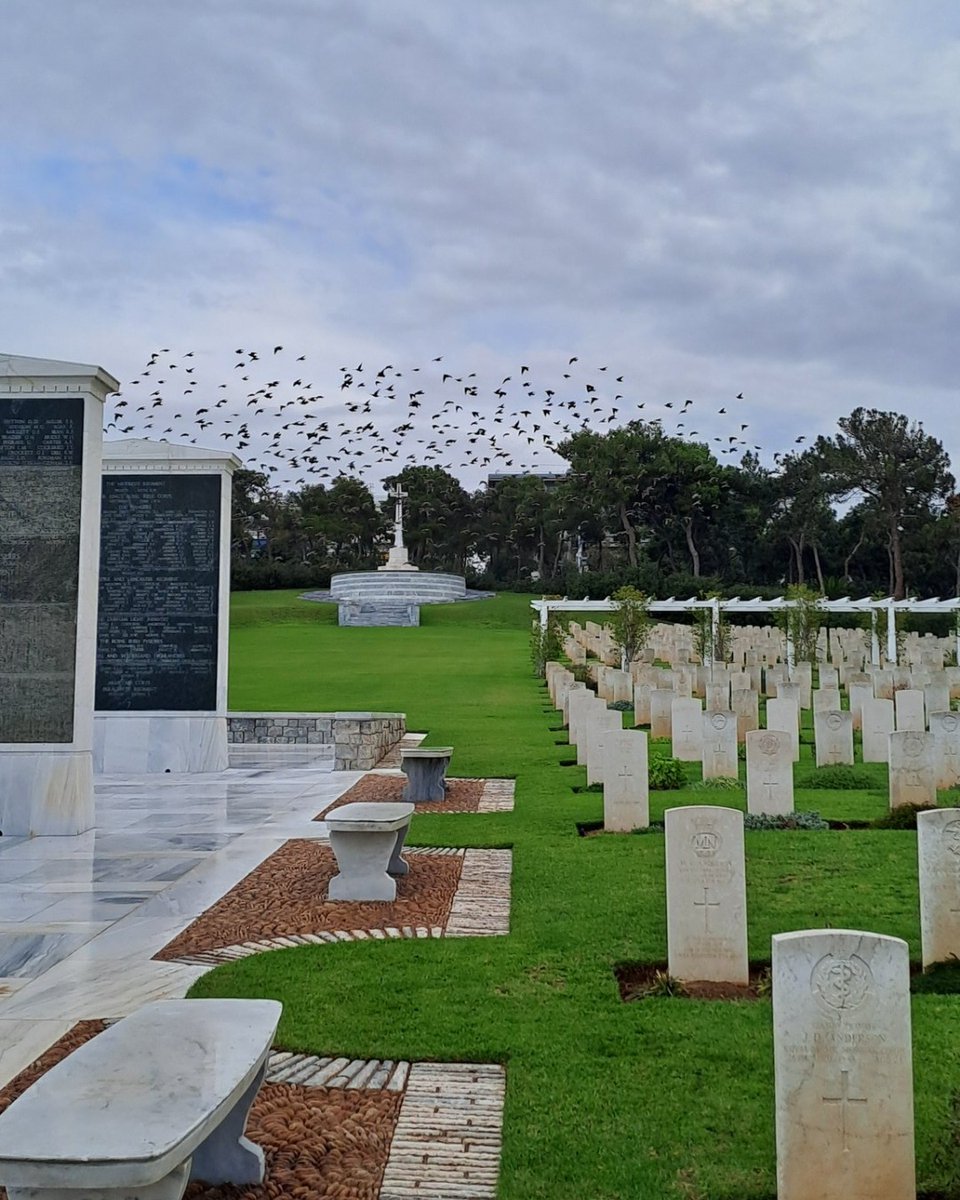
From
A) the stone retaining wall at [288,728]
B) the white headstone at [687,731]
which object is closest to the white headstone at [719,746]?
the white headstone at [687,731]

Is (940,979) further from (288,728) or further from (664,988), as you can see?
(288,728)

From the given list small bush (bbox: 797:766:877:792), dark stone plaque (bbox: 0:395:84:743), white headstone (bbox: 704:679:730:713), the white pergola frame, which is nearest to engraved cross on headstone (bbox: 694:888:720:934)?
small bush (bbox: 797:766:877:792)

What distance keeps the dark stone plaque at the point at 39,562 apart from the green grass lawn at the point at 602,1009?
12.9ft

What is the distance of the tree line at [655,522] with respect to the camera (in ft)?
169

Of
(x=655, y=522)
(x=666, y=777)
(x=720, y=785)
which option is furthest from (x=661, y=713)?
(x=655, y=522)

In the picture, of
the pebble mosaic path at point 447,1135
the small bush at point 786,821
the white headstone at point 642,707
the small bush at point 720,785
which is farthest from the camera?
the white headstone at point 642,707

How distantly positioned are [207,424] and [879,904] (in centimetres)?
2494

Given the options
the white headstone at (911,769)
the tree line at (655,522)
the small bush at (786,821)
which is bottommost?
the small bush at (786,821)

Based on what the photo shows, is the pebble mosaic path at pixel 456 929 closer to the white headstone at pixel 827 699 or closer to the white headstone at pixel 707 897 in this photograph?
the white headstone at pixel 707 897

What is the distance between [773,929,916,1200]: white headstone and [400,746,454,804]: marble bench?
8.25 metres

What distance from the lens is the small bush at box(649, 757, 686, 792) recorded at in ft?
39.7

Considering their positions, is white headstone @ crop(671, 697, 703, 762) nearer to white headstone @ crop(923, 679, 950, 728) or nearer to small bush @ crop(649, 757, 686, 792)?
small bush @ crop(649, 757, 686, 792)

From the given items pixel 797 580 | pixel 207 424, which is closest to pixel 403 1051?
pixel 207 424

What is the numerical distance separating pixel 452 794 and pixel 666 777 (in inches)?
103
